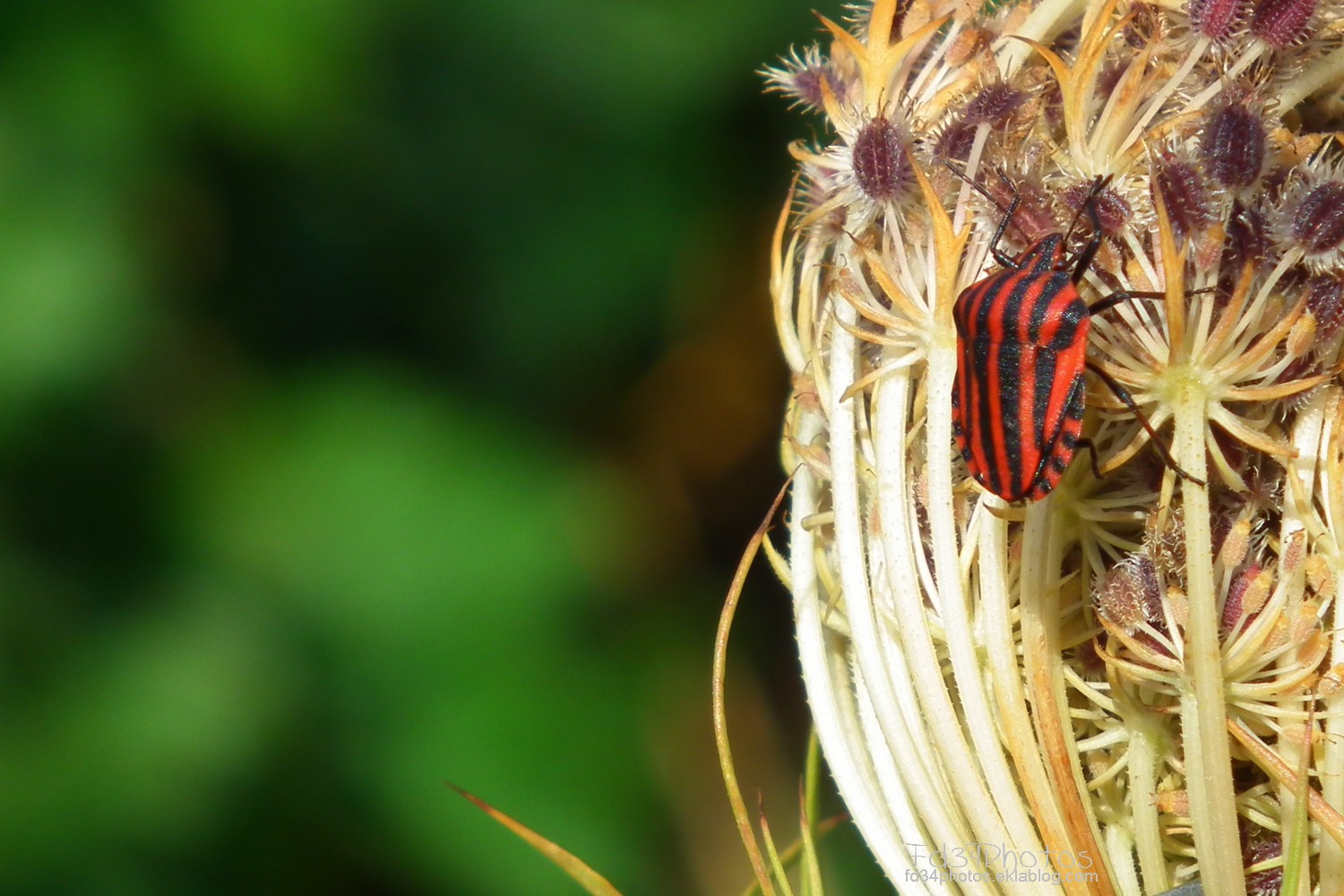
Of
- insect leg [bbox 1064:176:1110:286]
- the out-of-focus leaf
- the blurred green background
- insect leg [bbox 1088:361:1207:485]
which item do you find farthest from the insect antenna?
the blurred green background

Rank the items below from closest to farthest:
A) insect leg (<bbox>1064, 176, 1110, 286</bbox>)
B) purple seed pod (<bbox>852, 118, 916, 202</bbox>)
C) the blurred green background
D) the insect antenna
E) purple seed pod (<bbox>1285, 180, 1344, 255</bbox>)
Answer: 1. purple seed pod (<bbox>1285, 180, 1344, 255</bbox>)
2. insect leg (<bbox>1064, 176, 1110, 286</bbox>)
3. the insect antenna
4. purple seed pod (<bbox>852, 118, 916, 202</bbox>)
5. the blurred green background

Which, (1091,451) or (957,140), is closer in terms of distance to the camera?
(1091,451)

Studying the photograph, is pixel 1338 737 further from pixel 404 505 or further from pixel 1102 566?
pixel 404 505

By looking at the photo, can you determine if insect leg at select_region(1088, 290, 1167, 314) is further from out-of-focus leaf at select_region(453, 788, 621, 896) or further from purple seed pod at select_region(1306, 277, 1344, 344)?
out-of-focus leaf at select_region(453, 788, 621, 896)

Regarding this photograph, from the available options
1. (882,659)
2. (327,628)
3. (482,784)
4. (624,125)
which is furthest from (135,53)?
(882,659)

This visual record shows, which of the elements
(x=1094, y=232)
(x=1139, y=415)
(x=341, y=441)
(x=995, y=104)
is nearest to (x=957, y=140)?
(x=995, y=104)

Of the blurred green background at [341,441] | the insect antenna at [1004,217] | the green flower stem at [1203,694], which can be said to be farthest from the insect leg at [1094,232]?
the blurred green background at [341,441]

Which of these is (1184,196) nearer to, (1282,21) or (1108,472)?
(1282,21)
